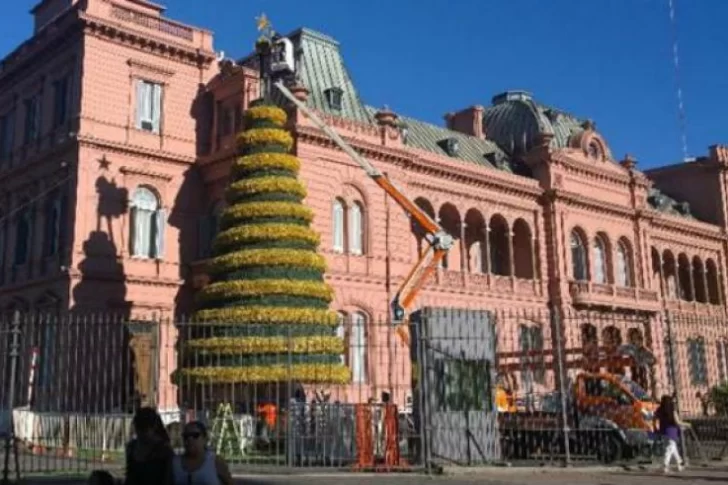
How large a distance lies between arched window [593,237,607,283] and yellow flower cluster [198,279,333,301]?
2425 cm

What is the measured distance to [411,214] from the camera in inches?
1299

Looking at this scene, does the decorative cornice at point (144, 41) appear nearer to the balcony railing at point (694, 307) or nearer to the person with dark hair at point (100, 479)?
the person with dark hair at point (100, 479)

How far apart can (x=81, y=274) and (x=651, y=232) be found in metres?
31.8

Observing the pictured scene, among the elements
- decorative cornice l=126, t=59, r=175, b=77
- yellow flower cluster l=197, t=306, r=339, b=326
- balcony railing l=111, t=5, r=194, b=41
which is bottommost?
yellow flower cluster l=197, t=306, r=339, b=326

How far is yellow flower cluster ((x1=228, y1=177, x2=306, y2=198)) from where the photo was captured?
2275 cm

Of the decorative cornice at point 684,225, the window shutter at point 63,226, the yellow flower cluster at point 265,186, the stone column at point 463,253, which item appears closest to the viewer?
the yellow flower cluster at point 265,186

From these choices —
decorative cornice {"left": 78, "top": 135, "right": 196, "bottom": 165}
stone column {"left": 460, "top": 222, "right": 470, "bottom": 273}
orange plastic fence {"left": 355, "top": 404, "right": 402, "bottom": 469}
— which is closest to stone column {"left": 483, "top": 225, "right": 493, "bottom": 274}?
stone column {"left": 460, "top": 222, "right": 470, "bottom": 273}

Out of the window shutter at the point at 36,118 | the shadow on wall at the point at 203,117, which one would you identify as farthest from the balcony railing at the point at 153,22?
the window shutter at the point at 36,118

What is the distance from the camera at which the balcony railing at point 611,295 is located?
3959 cm

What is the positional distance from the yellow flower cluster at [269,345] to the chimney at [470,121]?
1126 inches

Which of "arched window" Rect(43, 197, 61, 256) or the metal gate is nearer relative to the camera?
the metal gate

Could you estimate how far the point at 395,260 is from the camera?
3325cm

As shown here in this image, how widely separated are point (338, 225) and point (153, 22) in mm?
10836

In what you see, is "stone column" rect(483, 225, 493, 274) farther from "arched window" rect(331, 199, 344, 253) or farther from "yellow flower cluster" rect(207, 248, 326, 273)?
"yellow flower cluster" rect(207, 248, 326, 273)
